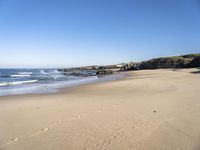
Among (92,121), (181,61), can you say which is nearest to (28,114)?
(92,121)

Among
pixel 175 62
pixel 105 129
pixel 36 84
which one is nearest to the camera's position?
pixel 105 129

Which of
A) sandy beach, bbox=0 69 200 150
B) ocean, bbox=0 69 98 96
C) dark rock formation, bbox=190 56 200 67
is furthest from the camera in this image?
dark rock formation, bbox=190 56 200 67

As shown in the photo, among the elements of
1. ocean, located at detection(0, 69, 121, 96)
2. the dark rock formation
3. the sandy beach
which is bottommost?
ocean, located at detection(0, 69, 121, 96)

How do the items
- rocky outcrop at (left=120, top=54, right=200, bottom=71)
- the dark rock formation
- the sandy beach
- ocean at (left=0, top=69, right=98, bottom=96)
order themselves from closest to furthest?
the sandy beach < ocean at (left=0, top=69, right=98, bottom=96) < the dark rock formation < rocky outcrop at (left=120, top=54, right=200, bottom=71)

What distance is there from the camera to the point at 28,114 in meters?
5.52

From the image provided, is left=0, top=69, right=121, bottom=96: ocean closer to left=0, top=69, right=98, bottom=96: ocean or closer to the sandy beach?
left=0, top=69, right=98, bottom=96: ocean

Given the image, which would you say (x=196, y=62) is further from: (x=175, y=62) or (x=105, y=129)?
(x=105, y=129)

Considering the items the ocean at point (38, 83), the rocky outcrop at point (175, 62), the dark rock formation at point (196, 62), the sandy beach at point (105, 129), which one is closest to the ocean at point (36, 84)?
the ocean at point (38, 83)

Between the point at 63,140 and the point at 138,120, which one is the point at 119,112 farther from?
the point at 63,140

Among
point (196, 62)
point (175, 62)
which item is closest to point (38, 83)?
point (196, 62)

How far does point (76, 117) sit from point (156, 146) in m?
2.53

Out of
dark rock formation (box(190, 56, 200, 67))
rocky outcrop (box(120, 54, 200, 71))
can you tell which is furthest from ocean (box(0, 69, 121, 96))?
rocky outcrop (box(120, 54, 200, 71))

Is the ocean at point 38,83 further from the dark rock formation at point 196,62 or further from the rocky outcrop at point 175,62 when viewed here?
the rocky outcrop at point 175,62

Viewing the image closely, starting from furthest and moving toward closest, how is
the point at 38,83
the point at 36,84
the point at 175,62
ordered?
the point at 175,62, the point at 38,83, the point at 36,84
